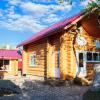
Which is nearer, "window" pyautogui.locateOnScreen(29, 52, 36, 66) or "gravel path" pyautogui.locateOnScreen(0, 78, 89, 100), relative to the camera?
"gravel path" pyautogui.locateOnScreen(0, 78, 89, 100)

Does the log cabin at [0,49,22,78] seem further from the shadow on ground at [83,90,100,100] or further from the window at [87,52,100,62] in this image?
the shadow on ground at [83,90,100,100]

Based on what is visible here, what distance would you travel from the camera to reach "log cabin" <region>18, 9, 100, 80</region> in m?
22.9

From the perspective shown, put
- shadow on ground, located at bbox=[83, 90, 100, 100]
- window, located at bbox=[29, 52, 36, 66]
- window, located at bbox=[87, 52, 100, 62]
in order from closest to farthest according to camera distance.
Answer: shadow on ground, located at bbox=[83, 90, 100, 100] < window, located at bbox=[87, 52, 100, 62] < window, located at bbox=[29, 52, 36, 66]

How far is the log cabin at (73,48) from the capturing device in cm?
2289

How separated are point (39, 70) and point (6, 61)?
1537cm

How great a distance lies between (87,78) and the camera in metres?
23.3

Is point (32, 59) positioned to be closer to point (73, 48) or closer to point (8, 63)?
point (73, 48)

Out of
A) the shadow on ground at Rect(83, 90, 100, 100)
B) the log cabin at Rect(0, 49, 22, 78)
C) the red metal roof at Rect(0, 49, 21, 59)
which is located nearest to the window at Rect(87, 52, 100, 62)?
the shadow on ground at Rect(83, 90, 100, 100)

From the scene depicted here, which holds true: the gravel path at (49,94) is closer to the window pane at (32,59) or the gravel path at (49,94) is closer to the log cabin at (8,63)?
the window pane at (32,59)

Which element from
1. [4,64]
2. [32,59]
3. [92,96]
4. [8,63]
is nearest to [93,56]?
[32,59]

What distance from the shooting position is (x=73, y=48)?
23328 mm

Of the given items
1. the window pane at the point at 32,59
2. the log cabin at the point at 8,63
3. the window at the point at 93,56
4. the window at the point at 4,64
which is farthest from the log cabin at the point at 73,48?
the window at the point at 4,64

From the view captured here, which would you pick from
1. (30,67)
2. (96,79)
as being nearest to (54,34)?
(30,67)

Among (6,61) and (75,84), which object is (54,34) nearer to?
(75,84)
